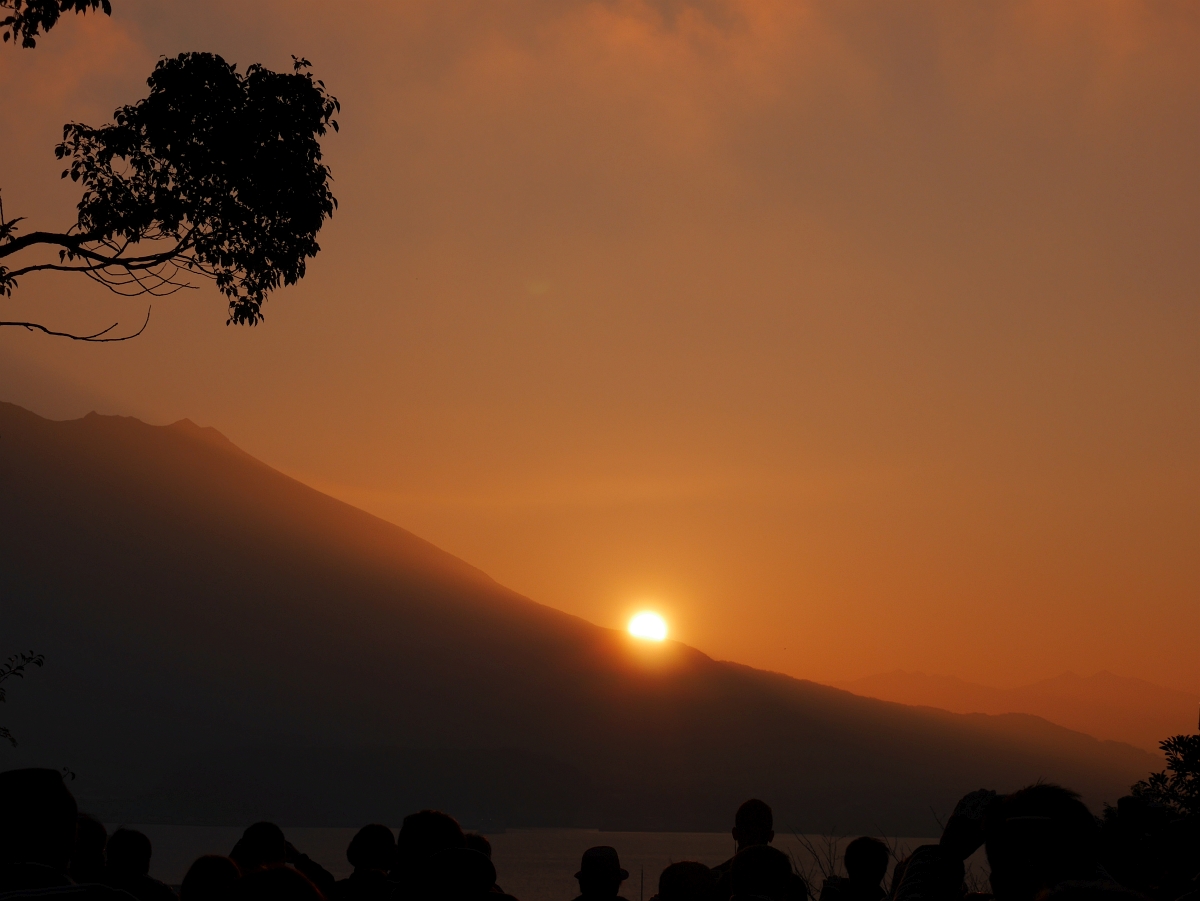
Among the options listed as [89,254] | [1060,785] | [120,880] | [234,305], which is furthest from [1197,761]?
[89,254]

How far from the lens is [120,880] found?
611 cm

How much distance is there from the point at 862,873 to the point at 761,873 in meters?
1.25

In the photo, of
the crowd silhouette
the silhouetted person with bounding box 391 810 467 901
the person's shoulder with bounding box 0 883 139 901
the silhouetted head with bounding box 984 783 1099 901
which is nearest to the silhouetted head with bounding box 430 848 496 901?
Answer: the crowd silhouette

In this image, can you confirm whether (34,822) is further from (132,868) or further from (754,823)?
(754,823)

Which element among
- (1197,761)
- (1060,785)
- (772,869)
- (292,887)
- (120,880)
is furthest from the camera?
(1197,761)

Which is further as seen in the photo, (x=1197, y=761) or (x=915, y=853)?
(x=1197, y=761)

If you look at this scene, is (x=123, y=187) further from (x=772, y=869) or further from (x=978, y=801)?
(x=978, y=801)

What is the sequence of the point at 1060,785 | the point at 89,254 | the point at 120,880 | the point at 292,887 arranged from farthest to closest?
the point at 89,254
the point at 120,880
the point at 1060,785
the point at 292,887

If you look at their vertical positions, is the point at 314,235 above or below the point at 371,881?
above

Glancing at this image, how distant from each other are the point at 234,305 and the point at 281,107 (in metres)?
2.39

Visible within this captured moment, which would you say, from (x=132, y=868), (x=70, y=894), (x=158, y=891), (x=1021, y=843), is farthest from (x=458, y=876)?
(x=132, y=868)

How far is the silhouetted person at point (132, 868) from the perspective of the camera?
5949 millimetres

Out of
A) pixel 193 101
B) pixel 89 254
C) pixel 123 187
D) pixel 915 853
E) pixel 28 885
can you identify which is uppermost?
pixel 193 101

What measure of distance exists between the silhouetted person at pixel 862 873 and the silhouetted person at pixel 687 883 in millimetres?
658
